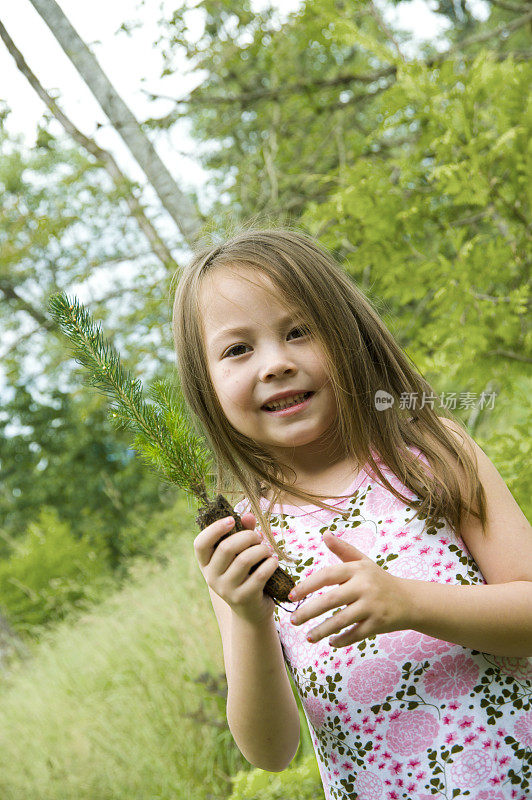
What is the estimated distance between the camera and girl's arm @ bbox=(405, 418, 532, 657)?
4.11 ft

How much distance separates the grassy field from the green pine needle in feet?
8.19

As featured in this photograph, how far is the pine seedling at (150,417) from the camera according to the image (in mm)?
1149

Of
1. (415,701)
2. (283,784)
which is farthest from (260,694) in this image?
(283,784)

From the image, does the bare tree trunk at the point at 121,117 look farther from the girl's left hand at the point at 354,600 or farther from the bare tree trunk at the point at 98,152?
the girl's left hand at the point at 354,600

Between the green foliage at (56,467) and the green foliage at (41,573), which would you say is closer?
the green foliage at (41,573)

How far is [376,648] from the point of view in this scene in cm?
151

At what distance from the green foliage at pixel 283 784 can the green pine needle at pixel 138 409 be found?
1643 millimetres

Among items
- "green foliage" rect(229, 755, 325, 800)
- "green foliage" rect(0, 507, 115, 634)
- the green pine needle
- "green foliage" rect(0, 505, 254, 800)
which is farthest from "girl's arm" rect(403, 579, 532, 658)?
"green foliage" rect(0, 507, 115, 634)

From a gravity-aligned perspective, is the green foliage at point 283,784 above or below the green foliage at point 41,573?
below

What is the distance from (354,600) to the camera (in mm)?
1110

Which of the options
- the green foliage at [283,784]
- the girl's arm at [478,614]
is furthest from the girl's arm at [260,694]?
the green foliage at [283,784]

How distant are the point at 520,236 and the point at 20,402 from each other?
15800 mm

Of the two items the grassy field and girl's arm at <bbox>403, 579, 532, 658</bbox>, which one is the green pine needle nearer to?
girl's arm at <bbox>403, 579, 532, 658</bbox>

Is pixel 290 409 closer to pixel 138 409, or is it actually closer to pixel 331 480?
pixel 331 480
